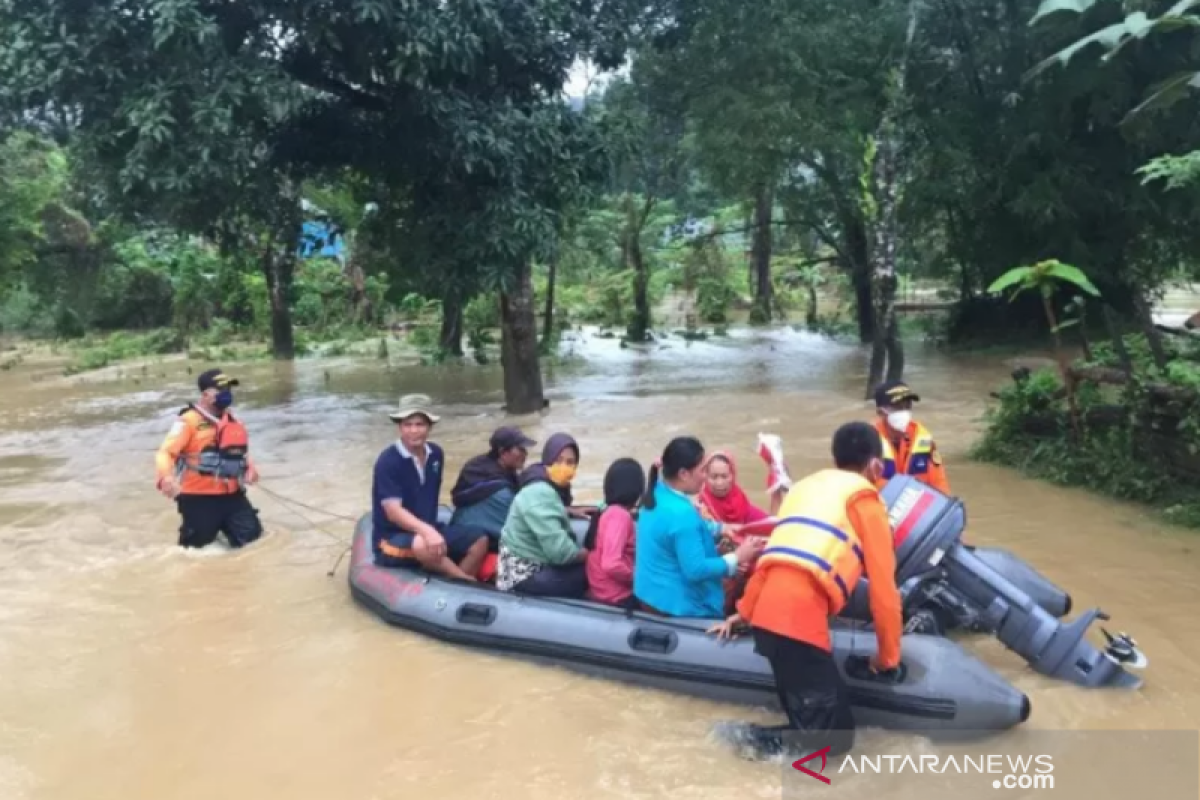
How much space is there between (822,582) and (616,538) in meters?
1.48

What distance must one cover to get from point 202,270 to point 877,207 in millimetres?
18964

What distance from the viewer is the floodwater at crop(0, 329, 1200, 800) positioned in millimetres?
4289

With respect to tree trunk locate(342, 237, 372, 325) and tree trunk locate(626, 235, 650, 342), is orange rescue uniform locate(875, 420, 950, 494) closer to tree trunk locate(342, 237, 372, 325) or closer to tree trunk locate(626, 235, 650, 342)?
tree trunk locate(626, 235, 650, 342)

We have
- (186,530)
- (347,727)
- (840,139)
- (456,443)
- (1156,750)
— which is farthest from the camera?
(840,139)

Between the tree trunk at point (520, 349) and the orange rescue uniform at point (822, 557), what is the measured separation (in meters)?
9.32

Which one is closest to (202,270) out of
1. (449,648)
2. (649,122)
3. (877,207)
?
(649,122)

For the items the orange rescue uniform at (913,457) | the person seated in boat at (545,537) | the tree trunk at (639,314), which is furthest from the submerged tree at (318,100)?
the tree trunk at (639,314)

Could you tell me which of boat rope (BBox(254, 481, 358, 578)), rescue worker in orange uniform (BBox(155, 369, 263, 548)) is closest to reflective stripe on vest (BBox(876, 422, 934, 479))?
boat rope (BBox(254, 481, 358, 578))

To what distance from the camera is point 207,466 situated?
699 cm

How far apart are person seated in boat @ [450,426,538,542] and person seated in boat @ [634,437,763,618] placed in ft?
3.45

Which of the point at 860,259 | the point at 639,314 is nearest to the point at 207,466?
the point at 860,259

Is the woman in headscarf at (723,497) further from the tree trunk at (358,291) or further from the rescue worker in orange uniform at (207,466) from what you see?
the tree trunk at (358,291)

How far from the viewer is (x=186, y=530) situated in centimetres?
731

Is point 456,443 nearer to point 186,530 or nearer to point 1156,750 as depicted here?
point 186,530
